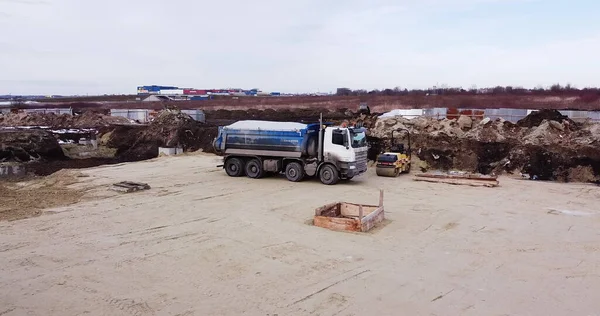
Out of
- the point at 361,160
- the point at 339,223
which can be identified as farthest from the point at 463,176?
the point at 339,223

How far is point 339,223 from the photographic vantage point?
11672 millimetres

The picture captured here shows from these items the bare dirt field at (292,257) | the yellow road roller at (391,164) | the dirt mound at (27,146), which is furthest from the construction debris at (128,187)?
the dirt mound at (27,146)

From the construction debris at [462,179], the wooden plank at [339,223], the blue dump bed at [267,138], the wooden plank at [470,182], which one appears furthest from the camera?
the construction debris at [462,179]

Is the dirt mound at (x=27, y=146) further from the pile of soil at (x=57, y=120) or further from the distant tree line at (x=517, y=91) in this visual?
the distant tree line at (x=517, y=91)

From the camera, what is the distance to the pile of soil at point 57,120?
44.3 m

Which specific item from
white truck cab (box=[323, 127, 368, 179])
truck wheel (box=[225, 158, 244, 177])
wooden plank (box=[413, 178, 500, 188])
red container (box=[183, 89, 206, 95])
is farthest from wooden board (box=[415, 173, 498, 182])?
red container (box=[183, 89, 206, 95])

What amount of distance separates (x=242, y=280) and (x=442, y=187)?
40.4ft

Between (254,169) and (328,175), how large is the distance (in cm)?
326

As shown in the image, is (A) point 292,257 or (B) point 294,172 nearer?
(A) point 292,257

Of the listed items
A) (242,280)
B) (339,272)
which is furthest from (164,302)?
(339,272)

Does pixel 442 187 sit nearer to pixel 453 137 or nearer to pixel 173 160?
pixel 453 137

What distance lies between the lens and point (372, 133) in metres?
28.0

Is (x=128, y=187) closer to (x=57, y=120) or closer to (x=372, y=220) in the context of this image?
(x=372, y=220)

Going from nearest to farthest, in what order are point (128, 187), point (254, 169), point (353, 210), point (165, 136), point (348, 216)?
1. point (353, 210)
2. point (348, 216)
3. point (128, 187)
4. point (254, 169)
5. point (165, 136)
